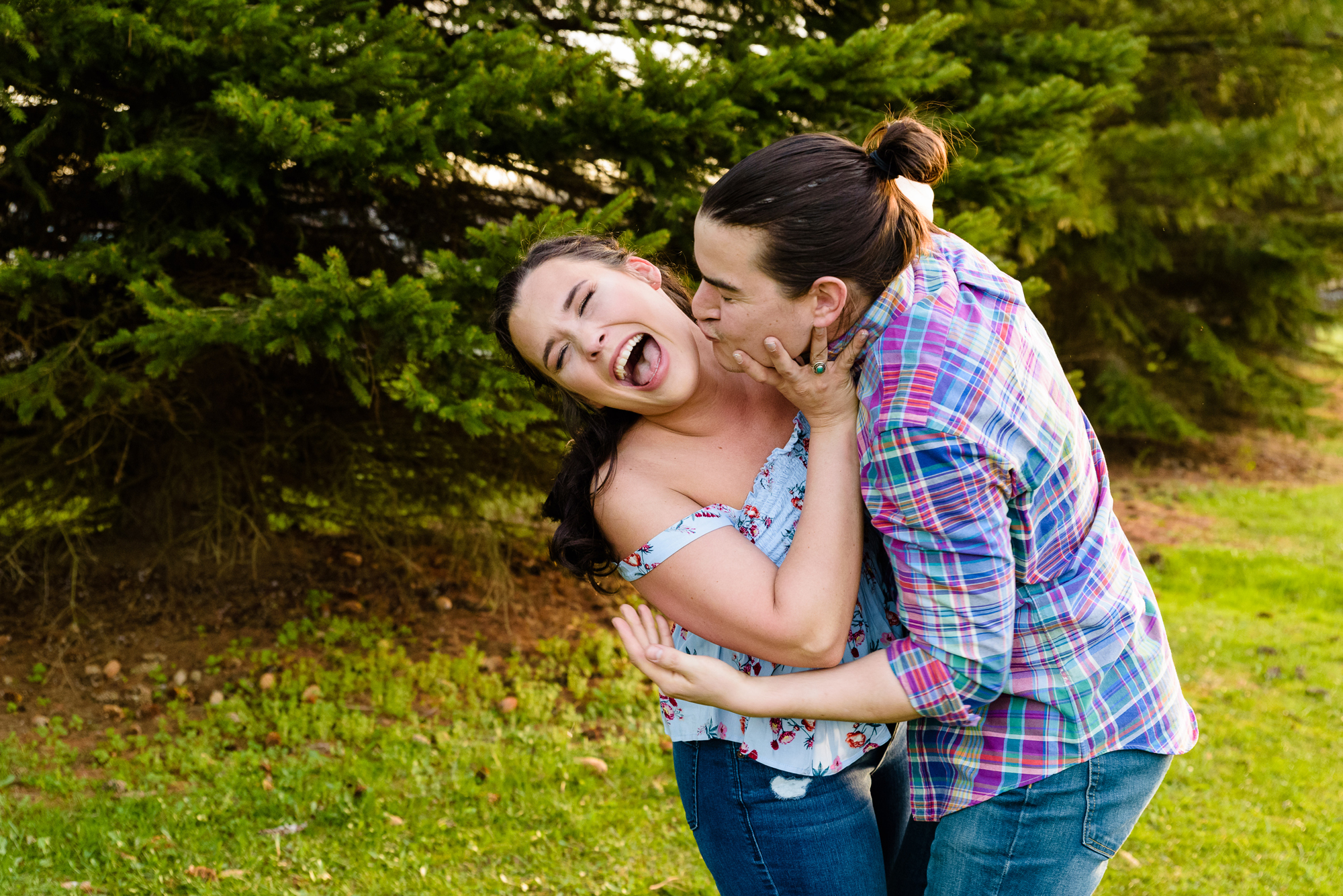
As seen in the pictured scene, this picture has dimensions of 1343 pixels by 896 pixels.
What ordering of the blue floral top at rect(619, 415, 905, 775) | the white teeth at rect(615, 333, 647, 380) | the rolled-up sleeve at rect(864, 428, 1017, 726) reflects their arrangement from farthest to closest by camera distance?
the white teeth at rect(615, 333, 647, 380)
the blue floral top at rect(619, 415, 905, 775)
the rolled-up sleeve at rect(864, 428, 1017, 726)

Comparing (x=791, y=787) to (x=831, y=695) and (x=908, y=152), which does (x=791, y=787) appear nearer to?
(x=831, y=695)

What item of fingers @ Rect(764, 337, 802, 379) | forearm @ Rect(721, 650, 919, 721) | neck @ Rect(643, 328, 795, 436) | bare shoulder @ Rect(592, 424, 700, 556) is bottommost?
forearm @ Rect(721, 650, 919, 721)

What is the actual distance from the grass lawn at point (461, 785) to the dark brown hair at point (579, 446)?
2.02 metres

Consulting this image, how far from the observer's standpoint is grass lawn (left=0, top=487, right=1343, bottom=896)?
348cm

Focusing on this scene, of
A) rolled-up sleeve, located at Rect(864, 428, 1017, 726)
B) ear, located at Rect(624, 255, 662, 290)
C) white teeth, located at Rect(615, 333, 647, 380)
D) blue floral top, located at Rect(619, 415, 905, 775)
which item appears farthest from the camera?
ear, located at Rect(624, 255, 662, 290)

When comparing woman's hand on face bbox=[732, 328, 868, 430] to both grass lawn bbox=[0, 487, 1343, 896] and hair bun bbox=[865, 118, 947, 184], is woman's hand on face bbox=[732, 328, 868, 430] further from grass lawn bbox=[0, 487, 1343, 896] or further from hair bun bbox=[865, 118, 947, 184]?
grass lawn bbox=[0, 487, 1343, 896]

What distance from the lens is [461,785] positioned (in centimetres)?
403

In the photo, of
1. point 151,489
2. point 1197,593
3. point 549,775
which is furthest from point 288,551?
point 1197,593

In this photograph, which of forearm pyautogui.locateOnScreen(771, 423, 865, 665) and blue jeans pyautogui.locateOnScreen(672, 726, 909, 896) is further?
blue jeans pyautogui.locateOnScreen(672, 726, 909, 896)

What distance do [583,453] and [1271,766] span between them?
3.93 metres

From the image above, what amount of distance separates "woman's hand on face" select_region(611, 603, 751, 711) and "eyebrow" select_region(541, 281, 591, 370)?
51 centimetres

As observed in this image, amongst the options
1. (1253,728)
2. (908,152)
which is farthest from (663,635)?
(1253,728)

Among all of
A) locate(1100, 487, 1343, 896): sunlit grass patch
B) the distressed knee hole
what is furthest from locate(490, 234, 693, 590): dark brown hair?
locate(1100, 487, 1343, 896): sunlit grass patch

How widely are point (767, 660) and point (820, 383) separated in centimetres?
48
